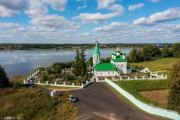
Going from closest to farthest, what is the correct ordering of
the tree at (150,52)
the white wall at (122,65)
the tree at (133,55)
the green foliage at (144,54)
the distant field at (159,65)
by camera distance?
the white wall at (122,65) → the distant field at (159,65) → the tree at (133,55) → the green foliage at (144,54) → the tree at (150,52)

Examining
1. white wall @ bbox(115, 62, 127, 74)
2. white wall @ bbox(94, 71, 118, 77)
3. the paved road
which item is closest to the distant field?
white wall @ bbox(115, 62, 127, 74)

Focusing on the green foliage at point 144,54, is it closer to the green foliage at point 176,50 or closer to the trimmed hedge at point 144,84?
the green foliage at point 176,50

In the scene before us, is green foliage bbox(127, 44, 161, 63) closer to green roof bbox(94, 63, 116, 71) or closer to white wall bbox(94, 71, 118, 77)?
green roof bbox(94, 63, 116, 71)

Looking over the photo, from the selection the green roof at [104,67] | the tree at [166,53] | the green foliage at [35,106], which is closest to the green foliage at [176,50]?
the tree at [166,53]

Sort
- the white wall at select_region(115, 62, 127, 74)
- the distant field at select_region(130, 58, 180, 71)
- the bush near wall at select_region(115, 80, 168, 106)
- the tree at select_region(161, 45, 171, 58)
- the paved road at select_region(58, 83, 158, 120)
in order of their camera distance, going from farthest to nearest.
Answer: the tree at select_region(161, 45, 171, 58), the distant field at select_region(130, 58, 180, 71), the white wall at select_region(115, 62, 127, 74), the bush near wall at select_region(115, 80, 168, 106), the paved road at select_region(58, 83, 158, 120)

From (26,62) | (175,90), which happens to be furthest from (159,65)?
(26,62)

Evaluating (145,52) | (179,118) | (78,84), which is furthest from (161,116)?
(145,52)

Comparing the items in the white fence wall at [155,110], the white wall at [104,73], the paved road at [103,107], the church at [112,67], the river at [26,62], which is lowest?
the river at [26,62]
